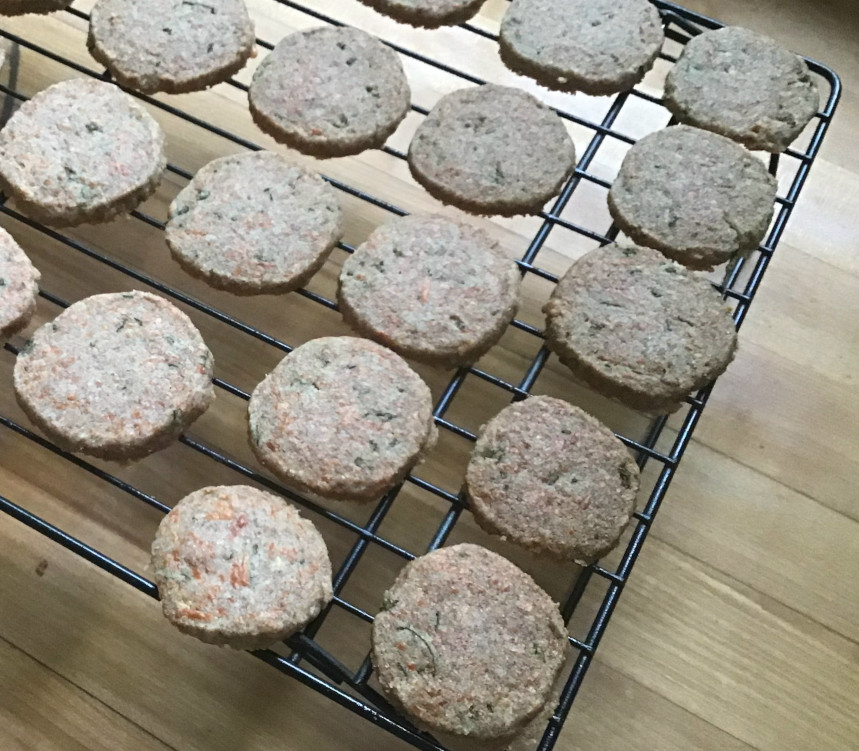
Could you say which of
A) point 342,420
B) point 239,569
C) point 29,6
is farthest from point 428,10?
point 239,569

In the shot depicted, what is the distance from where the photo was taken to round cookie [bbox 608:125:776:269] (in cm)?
119

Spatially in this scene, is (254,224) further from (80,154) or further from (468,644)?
(468,644)

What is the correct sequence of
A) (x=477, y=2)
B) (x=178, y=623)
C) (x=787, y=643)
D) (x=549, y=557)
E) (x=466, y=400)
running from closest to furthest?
(x=178, y=623), (x=549, y=557), (x=787, y=643), (x=466, y=400), (x=477, y=2)

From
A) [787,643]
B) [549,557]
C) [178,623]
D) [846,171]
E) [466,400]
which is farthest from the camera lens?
[846,171]

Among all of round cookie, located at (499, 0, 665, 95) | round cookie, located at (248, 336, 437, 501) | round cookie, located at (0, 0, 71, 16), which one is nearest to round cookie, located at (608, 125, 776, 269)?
round cookie, located at (499, 0, 665, 95)

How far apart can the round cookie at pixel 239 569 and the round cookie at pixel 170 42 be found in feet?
2.26

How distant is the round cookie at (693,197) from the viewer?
119cm

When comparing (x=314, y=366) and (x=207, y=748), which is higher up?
(x=314, y=366)

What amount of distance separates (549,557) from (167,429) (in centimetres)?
50

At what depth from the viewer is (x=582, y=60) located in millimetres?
1321

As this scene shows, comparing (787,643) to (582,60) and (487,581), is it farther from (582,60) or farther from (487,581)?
(582,60)

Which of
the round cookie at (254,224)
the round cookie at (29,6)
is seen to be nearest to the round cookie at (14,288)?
the round cookie at (254,224)

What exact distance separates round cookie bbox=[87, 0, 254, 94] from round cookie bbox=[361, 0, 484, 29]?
24cm

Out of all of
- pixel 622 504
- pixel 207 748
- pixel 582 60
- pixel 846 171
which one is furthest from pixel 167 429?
pixel 846 171
